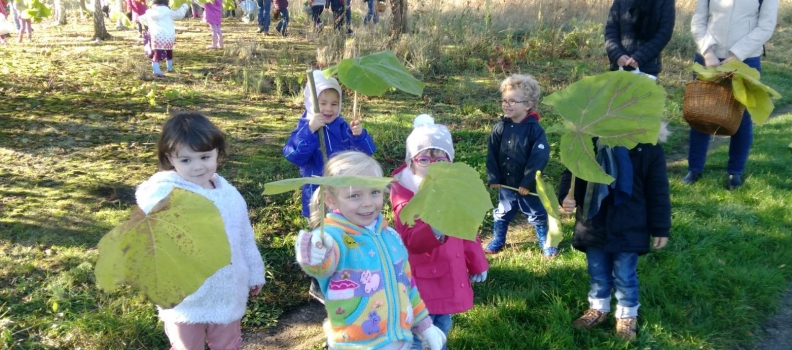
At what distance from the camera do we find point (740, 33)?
16.1 ft

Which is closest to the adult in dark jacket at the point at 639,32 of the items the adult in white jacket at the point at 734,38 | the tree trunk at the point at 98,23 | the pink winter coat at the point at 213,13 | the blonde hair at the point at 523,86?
the adult in white jacket at the point at 734,38

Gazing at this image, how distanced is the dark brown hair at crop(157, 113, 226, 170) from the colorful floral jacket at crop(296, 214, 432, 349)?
60 cm

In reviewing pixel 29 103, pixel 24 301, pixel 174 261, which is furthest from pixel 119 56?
pixel 174 261

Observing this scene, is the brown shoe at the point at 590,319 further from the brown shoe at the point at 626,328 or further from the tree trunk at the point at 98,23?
the tree trunk at the point at 98,23

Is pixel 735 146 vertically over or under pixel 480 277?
over

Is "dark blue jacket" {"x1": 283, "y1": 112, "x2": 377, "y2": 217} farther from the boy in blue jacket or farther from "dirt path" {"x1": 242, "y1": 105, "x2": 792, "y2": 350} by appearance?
"dirt path" {"x1": 242, "y1": 105, "x2": 792, "y2": 350}

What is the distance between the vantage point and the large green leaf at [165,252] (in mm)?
1408

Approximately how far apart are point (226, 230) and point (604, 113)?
5.18 ft

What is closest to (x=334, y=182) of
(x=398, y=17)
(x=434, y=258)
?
(x=434, y=258)

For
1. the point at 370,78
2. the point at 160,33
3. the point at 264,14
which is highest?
the point at 264,14

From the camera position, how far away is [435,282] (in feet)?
9.16

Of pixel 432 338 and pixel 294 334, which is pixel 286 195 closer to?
pixel 294 334

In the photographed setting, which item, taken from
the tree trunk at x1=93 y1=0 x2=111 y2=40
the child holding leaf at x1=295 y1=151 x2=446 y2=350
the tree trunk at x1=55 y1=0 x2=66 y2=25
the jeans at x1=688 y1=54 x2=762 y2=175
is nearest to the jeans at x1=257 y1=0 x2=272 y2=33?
the tree trunk at x1=93 y1=0 x2=111 y2=40

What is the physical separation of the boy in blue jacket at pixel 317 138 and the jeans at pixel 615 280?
1477mm
